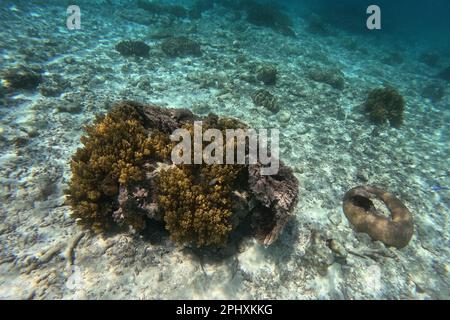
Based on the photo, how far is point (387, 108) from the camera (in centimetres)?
1180

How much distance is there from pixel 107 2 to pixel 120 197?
71.7 ft

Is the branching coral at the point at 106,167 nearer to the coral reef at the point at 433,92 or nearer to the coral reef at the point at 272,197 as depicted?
the coral reef at the point at 272,197

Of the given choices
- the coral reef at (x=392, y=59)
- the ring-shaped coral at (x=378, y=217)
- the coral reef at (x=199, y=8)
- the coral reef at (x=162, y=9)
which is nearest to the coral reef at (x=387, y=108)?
the ring-shaped coral at (x=378, y=217)

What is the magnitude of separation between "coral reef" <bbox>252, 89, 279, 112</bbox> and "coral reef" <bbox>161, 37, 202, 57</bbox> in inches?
215

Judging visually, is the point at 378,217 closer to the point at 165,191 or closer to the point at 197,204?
the point at 197,204

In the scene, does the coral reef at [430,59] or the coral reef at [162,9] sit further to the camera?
the coral reef at [430,59]

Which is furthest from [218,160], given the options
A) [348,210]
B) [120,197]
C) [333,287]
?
[348,210]

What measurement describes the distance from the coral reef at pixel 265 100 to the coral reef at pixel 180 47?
5.46 meters

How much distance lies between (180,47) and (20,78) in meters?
7.76

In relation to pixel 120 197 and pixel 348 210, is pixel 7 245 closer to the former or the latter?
pixel 120 197

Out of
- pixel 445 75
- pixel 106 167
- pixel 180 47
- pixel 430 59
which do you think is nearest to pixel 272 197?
pixel 106 167

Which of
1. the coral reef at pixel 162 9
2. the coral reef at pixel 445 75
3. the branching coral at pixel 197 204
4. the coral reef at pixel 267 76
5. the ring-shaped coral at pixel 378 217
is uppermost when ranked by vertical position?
the coral reef at pixel 162 9

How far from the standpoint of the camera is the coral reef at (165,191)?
4.82 metres

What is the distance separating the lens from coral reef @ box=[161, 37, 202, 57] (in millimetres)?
14164
